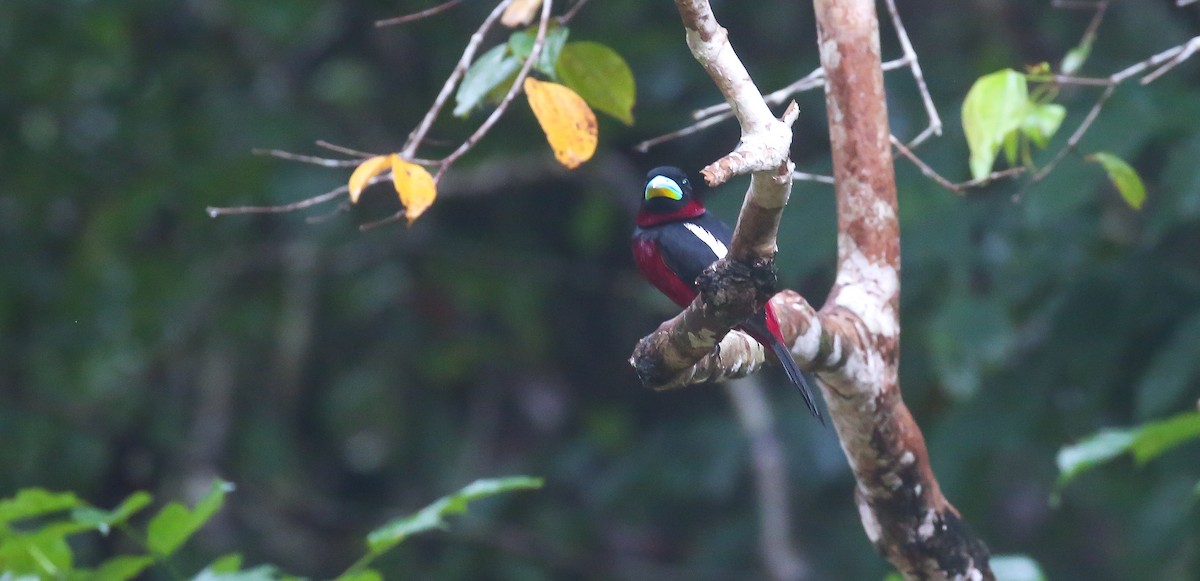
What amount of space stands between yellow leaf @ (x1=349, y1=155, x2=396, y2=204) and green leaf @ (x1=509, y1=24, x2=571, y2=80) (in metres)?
0.38

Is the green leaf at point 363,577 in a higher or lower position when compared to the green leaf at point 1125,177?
lower

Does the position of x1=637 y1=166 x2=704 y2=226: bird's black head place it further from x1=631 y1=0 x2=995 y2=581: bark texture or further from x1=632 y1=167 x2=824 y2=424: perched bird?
x1=631 y1=0 x2=995 y2=581: bark texture

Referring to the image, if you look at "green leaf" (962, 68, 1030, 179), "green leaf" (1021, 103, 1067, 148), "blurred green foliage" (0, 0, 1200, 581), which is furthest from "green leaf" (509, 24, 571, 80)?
"blurred green foliage" (0, 0, 1200, 581)

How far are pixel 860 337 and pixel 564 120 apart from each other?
673 mm

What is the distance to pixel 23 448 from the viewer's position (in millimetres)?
5188

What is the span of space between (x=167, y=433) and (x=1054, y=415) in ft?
12.0

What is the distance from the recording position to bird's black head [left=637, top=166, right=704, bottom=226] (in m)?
2.81

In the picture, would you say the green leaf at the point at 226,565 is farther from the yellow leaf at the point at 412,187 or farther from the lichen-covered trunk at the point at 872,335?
the lichen-covered trunk at the point at 872,335

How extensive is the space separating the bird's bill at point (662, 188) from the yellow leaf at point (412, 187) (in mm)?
798

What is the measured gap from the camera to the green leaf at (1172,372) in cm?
364

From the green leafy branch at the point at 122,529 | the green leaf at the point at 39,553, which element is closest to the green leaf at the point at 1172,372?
the green leafy branch at the point at 122,529

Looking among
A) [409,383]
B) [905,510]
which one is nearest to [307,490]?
[409,383]

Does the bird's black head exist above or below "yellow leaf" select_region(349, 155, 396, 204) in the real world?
above

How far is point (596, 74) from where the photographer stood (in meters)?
2.44
